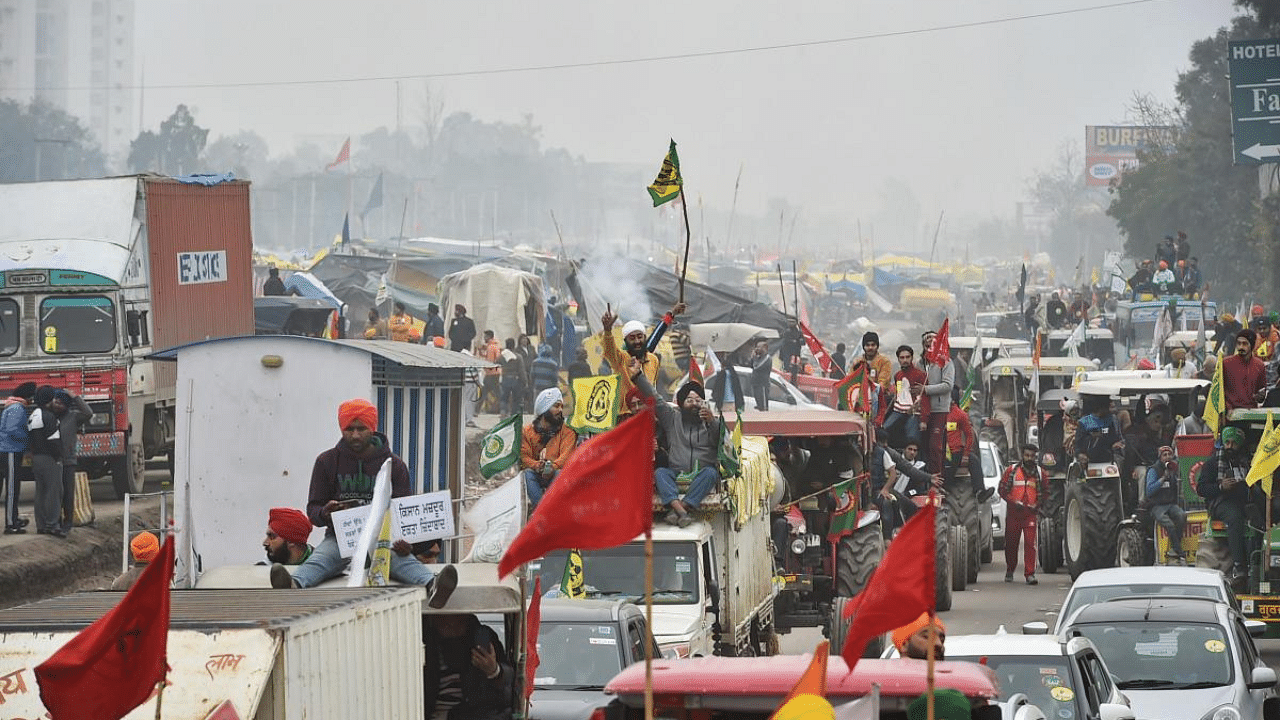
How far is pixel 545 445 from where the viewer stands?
16969 mm

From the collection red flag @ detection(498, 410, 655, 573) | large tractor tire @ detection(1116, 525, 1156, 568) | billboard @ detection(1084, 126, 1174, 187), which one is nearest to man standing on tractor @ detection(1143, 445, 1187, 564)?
large tractor tire @ detection(1116, 525, 1156, 568)

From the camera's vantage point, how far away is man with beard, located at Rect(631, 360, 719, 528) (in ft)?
52.1

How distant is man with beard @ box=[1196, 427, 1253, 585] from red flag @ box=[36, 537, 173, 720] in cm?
1299

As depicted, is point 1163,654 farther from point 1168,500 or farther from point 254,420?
point 254,420

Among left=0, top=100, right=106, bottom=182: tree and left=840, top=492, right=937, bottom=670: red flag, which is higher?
left=0, top=100, right=106, bottom=182: tree

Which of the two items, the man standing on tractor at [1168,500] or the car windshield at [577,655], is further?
the man standing on tractor at [1168,500]

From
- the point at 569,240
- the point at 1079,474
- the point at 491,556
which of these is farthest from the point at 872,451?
the point at 569,240

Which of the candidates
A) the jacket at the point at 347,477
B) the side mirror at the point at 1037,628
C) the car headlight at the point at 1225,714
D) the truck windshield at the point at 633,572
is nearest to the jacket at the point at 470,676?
the jacket at the point at 347,477

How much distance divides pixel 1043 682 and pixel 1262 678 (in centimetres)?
265

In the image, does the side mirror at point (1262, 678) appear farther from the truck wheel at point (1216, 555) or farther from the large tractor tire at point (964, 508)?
the large tractor tire at point (964, 508)

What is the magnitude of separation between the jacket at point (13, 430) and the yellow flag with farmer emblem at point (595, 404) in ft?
27.9

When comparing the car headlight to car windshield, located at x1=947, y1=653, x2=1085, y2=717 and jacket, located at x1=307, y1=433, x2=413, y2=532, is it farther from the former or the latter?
jacket, located at x1=307, y1=433, x2=413, y2=532

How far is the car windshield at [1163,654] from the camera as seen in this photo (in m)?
14.0

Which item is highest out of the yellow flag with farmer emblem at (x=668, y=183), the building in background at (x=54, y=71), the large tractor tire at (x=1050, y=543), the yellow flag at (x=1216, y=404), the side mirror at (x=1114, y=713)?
the building in background at (x=54, y=71)
